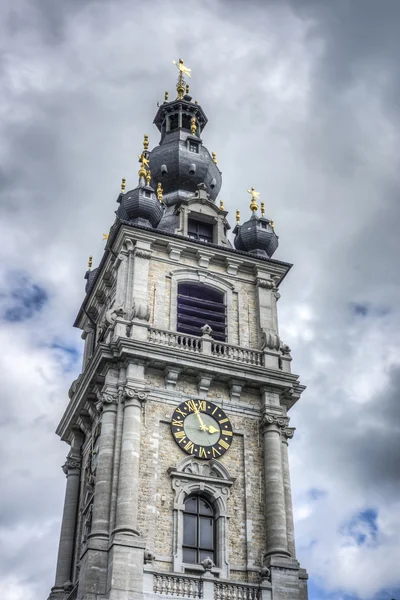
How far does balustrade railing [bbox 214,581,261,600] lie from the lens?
29.0 metres

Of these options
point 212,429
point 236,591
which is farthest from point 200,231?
point 236,591

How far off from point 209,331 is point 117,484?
7067 millimetres

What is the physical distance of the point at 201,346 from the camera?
34.7m

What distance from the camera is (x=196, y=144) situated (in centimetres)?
4478

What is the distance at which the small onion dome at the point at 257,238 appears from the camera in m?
40.0

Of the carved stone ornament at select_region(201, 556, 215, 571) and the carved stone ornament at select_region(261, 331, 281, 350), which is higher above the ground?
the carved stone ornament at select_region(261, 331, 281, 350)

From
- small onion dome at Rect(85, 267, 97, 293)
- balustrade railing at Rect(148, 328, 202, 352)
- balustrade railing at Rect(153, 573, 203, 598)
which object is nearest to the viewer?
balustrade railing at Rect(153, 573, 203, 598)

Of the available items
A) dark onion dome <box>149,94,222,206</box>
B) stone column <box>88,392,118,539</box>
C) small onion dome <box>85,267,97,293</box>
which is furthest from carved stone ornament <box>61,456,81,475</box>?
dark onion dome <box>149,94,222,206</box>

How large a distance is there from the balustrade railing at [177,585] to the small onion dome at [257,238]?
1473cm

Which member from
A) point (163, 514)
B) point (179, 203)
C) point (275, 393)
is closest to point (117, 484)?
point (163, 514)

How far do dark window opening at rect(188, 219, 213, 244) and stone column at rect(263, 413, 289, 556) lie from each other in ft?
30.7

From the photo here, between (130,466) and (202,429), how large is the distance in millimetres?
3295

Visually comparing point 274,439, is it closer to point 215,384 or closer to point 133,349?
point 215,384

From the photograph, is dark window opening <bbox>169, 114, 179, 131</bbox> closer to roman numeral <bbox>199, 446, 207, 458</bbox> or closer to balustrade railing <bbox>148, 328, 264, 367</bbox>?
balustrade railing <bbox>148, 328, 264, 367</bbox>
